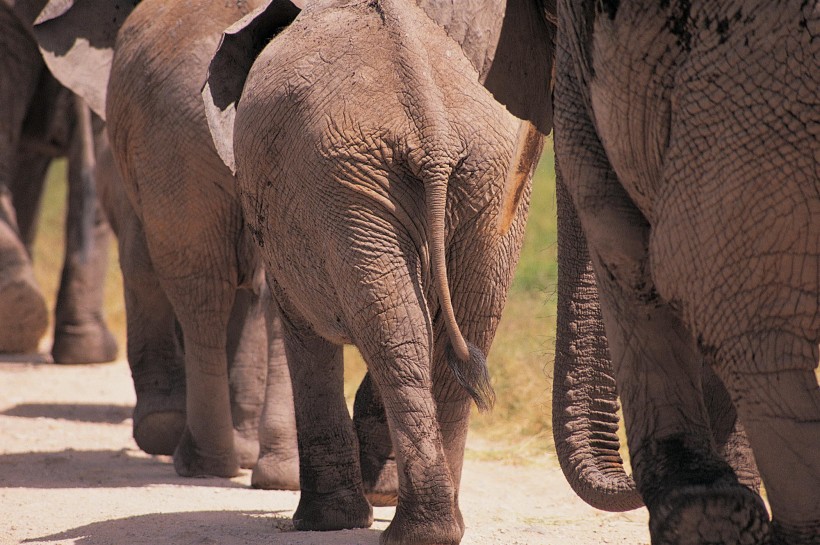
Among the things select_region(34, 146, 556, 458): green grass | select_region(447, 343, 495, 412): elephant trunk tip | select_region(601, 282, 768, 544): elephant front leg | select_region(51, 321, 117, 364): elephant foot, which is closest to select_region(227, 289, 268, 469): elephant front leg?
select_region(34, 146, 556, 458): green grass

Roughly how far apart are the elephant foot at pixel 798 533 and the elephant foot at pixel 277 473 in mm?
2306

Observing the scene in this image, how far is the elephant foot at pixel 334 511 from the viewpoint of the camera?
3082 millimetres

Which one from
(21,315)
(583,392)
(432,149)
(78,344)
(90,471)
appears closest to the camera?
(583,392)

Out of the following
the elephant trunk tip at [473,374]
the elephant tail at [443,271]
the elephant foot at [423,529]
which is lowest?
the elephant foot at [423,529]

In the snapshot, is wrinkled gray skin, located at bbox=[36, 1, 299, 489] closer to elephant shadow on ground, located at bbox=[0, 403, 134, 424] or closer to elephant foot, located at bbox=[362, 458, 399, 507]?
elephant foot, located at bbox=[362, 458, 399, 507]

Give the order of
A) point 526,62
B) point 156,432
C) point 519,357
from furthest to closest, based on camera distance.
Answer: point 519,357 → point 156,432 → point 526,62

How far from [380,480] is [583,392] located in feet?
3.68

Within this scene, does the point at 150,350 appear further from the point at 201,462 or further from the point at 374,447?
the point at 374,447

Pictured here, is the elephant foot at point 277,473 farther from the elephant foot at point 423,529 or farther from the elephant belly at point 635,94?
the elephant belly at point 635,94

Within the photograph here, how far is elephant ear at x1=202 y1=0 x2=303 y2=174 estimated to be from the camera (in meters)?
3.11

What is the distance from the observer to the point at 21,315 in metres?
6.66

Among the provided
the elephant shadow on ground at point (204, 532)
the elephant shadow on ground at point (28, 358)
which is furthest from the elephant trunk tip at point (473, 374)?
the elephant shadow on ground at point (28, 358)

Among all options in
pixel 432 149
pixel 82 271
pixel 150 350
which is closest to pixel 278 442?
pixel 150 350

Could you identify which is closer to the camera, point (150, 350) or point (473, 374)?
point (473, 374)
